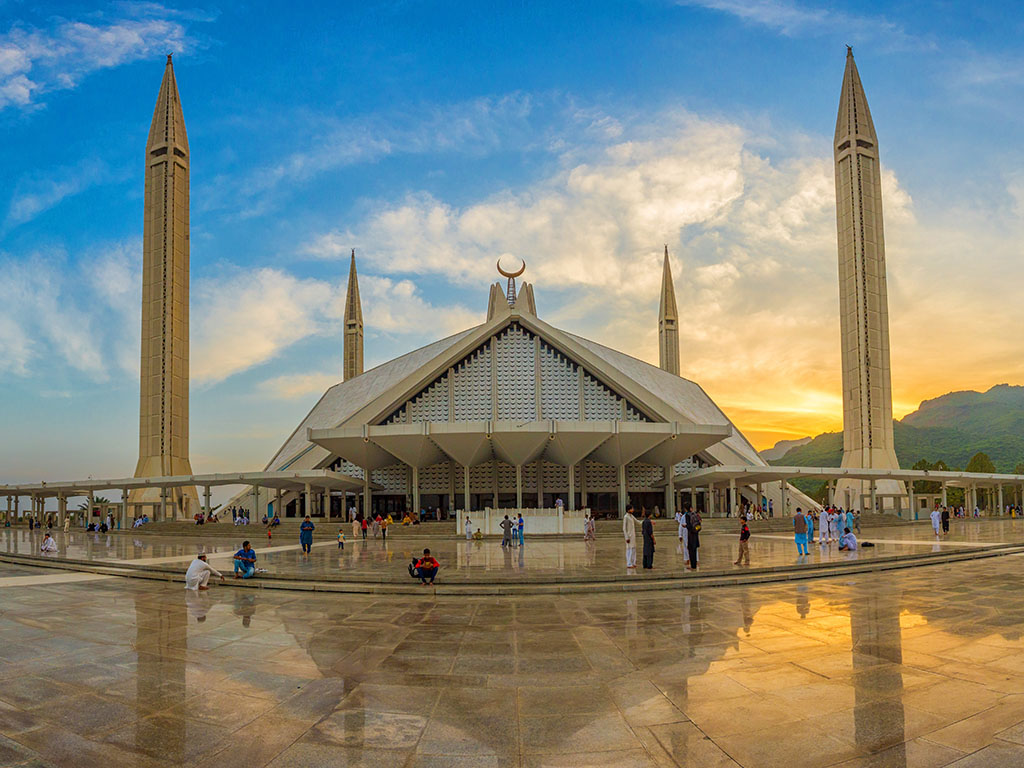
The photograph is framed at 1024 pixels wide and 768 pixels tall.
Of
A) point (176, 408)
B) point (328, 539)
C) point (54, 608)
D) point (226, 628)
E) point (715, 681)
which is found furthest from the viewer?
point (176, 408)

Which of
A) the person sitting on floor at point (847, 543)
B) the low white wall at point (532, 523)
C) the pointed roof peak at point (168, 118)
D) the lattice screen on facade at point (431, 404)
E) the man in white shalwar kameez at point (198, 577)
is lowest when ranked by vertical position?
the low white wall at point (532, 523)

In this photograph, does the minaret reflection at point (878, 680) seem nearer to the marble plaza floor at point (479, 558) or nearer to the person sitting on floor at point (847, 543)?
the marble plaza floor at point (479, 558)

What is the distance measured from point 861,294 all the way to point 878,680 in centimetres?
4210

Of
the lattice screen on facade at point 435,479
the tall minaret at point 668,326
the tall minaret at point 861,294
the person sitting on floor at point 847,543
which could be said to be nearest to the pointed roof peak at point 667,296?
the tall minaret at point 668,326

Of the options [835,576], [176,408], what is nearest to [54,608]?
[835,576]

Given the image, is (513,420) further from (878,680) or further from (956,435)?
(956,435)

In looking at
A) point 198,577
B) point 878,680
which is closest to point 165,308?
point 198,577

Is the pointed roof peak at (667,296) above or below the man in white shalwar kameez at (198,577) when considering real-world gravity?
above

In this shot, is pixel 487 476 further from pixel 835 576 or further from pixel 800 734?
pixel 800 734

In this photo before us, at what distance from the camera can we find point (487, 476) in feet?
116

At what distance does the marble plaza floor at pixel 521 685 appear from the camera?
3836 millimetres

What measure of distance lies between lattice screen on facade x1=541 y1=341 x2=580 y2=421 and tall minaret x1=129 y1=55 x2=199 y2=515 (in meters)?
22.4

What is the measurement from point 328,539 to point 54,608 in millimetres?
14947

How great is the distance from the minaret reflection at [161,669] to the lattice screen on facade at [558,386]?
1035 inches
